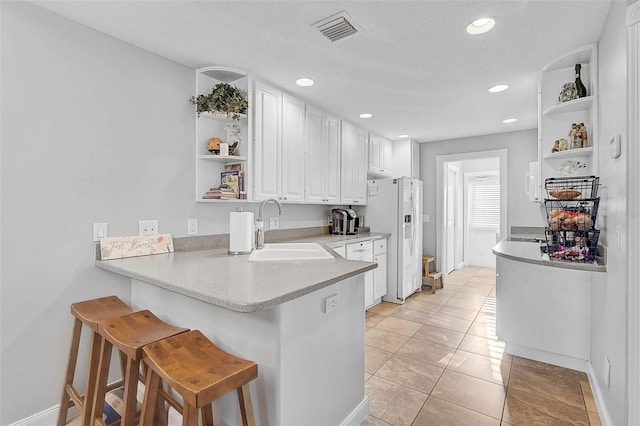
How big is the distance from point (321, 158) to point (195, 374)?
272 cm

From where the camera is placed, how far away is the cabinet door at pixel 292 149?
9.77 ft

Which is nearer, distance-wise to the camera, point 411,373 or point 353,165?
point 411,373

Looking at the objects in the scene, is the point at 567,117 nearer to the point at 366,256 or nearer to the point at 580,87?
the point at 580,87

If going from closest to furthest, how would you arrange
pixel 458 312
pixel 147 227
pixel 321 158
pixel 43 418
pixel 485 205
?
pixel 43 418 → pixel 147 227 → pixel 321 158 → pixel 458 312 → pixel 485 205

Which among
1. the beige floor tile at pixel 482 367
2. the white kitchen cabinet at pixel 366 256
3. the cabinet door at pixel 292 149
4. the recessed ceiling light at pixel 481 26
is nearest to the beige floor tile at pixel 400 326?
the white kitchen cabinet at pixel 366 256

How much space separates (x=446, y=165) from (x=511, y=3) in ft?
12.0

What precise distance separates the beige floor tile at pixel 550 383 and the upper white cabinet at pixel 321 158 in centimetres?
231

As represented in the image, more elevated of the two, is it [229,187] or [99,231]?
[229,187]

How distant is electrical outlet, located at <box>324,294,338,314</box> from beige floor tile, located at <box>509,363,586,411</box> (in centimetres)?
152

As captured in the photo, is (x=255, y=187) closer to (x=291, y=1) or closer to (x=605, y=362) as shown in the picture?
(x=291, y=1)

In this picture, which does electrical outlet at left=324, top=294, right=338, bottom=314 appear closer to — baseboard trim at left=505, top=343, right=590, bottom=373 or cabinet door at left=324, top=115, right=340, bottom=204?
baseboard trim at left=505, top=343, right=590, bottom=373

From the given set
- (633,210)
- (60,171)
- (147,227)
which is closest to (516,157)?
(633,210)

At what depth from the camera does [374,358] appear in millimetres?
2572

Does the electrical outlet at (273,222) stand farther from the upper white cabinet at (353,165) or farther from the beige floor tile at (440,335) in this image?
the beige floor tile at (440,335)
